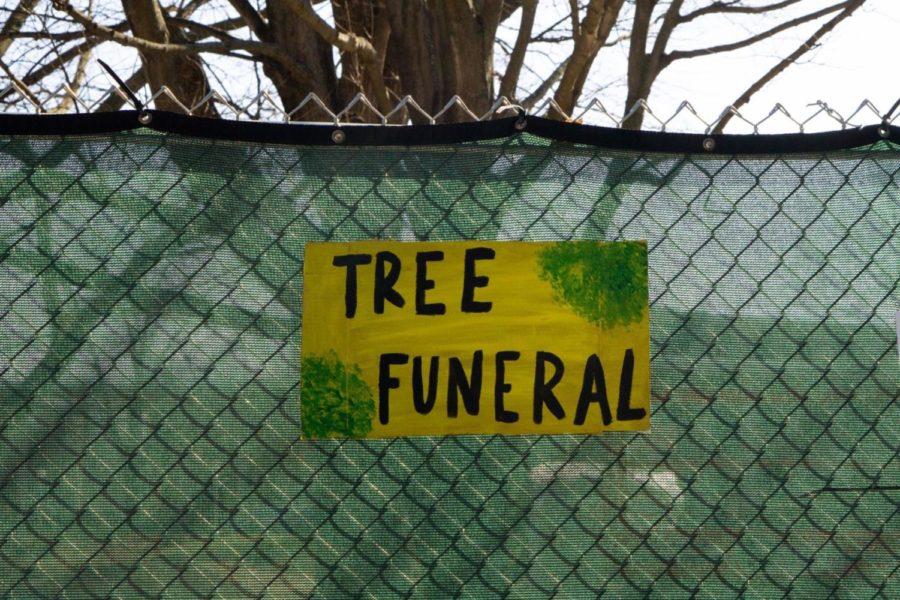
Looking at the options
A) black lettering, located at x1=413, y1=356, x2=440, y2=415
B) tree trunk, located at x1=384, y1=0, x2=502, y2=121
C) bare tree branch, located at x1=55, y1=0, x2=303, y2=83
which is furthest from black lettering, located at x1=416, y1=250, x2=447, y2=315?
bare tree branch, located at x1=55, y1=0, x2=303, y2=83

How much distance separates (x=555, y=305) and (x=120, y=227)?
109cm

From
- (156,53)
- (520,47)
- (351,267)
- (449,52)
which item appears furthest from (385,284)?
(520,47)

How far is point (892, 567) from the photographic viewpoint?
2.57 m

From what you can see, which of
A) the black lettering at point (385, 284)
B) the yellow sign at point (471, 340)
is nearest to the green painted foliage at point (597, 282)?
the yellow sign at point (471, 340)

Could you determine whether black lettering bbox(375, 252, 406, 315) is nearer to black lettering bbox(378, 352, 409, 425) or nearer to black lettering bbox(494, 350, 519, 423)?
black lettering bbox(378, 352, 409, 425)

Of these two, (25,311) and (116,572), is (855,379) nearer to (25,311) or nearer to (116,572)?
(116,572)

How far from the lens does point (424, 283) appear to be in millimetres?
2535

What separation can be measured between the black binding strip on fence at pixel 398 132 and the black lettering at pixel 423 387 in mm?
557

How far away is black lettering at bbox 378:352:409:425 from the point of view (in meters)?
2.49

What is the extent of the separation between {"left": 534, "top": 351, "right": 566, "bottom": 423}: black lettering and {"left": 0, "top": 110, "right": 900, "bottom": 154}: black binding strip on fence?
58 cm

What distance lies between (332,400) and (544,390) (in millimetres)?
518

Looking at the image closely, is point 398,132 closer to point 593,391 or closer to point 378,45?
point 593,391

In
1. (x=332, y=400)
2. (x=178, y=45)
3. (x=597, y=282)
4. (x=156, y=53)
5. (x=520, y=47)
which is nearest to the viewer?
(x=332, y=400)

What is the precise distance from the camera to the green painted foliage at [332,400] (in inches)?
96.7
